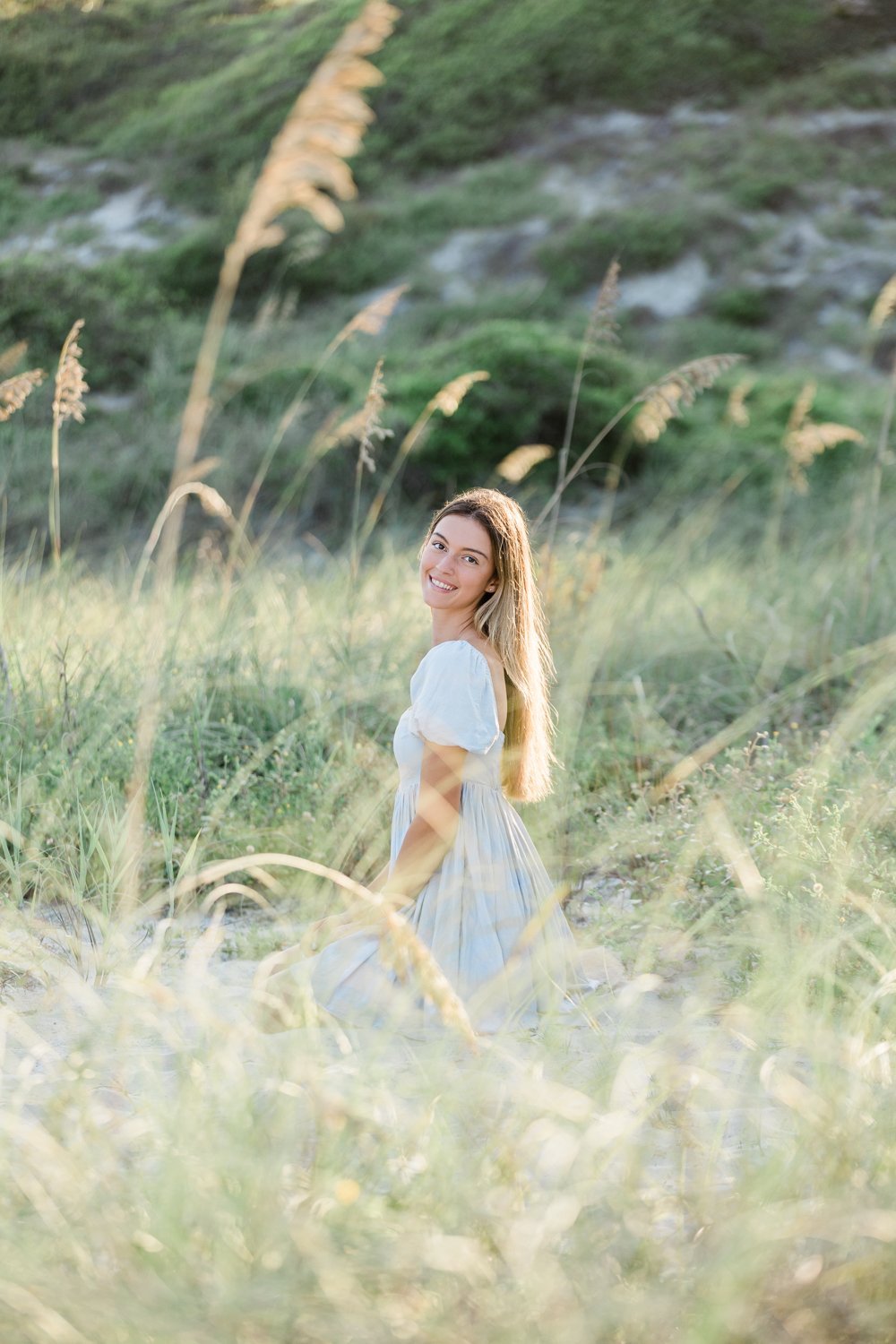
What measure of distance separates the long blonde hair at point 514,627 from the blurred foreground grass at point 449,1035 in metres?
0.38

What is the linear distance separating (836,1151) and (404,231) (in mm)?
14388

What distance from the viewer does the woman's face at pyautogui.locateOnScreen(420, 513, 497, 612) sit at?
3025 mm

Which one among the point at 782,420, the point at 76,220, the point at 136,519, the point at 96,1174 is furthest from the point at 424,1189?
the point at 76,220

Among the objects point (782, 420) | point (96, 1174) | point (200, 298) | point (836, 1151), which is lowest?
point (782, 420)

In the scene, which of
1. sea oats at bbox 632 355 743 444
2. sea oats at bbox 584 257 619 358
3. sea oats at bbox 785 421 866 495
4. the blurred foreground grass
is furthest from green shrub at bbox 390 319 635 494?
sea oats at bbox 632 355 743 444

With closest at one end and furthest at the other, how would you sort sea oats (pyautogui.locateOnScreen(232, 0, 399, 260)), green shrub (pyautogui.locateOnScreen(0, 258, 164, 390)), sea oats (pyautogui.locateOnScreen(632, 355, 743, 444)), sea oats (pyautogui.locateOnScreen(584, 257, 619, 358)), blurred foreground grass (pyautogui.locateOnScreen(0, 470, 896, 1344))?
blurred foreground grass (pyautogui.locateOnScreen(0, 470, 896, 1344)), sea oats (pyautogui.locateOnScreen(232, 0, 399, 260)), sea oats (pyautogui.locateOnScreen(632, 355, 743, 444)), sea oats (pyautogui.locateOnScreen(584, 257, 619, 358)), green shrub (pyautogui.locateOnScreen(0, 258, 164, 390))

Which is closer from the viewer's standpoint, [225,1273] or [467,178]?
[225,1273]

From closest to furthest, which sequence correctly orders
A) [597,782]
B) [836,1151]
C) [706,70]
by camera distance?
[836,1151] < [597,782] < [706,70]

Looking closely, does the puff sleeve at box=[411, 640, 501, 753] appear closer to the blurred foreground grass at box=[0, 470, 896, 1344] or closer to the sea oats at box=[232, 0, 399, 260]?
the blurred foreground grass at box=[0, 470, 896, 1344]

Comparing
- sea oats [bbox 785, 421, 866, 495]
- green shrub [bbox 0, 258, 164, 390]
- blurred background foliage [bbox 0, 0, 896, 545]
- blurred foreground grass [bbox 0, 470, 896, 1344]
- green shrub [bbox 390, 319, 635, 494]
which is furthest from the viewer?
green shrub [bbox 0, 258, 164, 390]

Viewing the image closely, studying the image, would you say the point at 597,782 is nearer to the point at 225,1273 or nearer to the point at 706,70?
the point at 225,1273

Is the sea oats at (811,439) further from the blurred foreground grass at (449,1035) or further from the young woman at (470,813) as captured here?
the young woman at (470,813)

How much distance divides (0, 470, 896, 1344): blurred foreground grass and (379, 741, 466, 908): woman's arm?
0.32 meters

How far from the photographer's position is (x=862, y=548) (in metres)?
6.11
